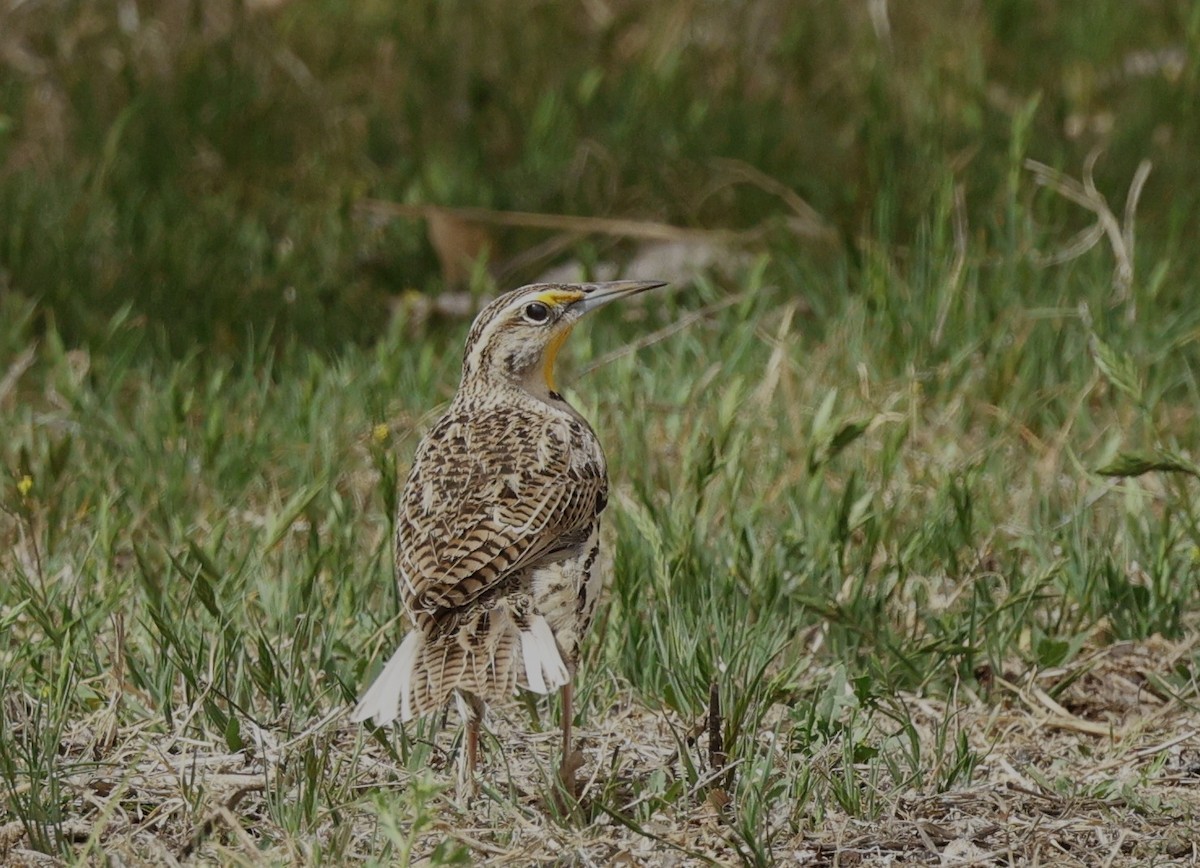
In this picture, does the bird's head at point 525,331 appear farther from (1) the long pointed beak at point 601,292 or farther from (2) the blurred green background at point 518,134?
(2) the blurred green background at point 518,134

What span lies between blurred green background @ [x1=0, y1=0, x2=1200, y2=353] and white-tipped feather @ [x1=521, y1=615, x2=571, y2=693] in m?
3.25

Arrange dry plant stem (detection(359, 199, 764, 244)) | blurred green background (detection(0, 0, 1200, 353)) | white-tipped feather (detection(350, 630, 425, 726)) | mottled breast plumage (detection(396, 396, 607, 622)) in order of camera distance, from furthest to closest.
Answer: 1. dry plant stem (detection(359, 199, 764, 244))
2. blurred green background (detection(0, 0, 1200, 353))
3. mottled breast plumage (detection(396, 396, 607, 622))
4. white-tipped feather (detection(350, 630, 425, 726))

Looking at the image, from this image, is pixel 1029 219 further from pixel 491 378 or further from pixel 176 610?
pixel 176 610

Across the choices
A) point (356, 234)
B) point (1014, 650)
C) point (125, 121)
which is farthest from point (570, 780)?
point (125, 121)

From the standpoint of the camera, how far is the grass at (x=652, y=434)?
4191mm

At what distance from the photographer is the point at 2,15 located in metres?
9.88

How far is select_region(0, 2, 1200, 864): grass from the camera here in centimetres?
419

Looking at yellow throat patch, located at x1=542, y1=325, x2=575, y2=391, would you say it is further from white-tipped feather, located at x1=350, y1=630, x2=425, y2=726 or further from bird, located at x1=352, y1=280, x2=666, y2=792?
white-tipped feather, located at x1=350, y1=630, x2=425, y2=726

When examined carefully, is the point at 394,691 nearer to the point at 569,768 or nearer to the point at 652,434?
the point at 569,768

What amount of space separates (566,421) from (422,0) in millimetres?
6057

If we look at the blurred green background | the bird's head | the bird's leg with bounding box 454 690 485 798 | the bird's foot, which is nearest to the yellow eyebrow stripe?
the bird's head

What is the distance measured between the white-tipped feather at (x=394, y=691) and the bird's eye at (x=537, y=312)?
1256 mm

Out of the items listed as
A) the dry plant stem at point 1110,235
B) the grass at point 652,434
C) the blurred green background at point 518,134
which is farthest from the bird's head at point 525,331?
the dry plant stem at point 1110,235

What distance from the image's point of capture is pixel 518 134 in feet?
30.5
